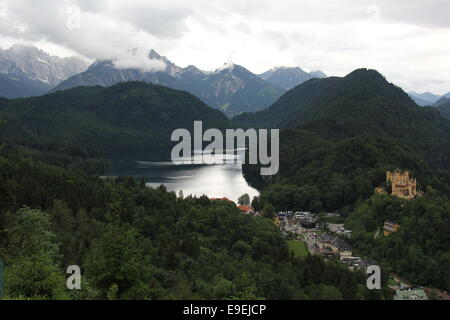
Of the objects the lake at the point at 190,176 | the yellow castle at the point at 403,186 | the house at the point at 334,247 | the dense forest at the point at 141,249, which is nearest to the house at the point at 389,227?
the house at the point at 334,247

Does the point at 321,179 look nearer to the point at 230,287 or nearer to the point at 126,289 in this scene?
the point at 230,287

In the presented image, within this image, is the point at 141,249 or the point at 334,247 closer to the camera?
the point at 141,249

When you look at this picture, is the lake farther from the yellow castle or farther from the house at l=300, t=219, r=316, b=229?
the yellow castle

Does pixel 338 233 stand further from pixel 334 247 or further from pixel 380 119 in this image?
pixel 380 119

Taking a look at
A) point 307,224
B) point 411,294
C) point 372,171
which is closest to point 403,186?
point 372,171
